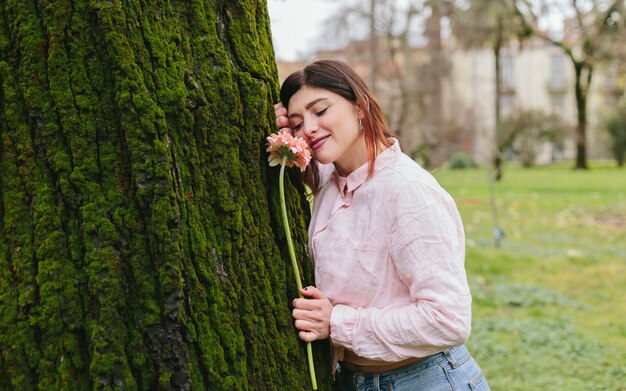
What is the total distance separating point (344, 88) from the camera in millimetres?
2174

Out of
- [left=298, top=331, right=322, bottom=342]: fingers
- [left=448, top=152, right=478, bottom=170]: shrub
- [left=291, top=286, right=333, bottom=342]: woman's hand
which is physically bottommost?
[left=448, top=152, right=478, bottom=170]: shrub

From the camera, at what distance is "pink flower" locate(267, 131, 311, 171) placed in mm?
1965

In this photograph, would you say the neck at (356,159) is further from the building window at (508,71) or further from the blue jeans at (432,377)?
the building window at (508,71)

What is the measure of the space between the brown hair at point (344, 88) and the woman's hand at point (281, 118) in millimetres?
32

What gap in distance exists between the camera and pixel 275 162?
200 cm

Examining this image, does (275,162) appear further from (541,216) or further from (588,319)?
(541,216)

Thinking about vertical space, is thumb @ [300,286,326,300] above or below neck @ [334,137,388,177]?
below

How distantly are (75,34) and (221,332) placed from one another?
87 cm

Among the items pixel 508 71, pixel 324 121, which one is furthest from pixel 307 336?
pixel 508 71

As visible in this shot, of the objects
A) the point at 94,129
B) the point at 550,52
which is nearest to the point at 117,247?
the point at 94,129

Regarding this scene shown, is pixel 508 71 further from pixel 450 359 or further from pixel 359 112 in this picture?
pixel 450 359

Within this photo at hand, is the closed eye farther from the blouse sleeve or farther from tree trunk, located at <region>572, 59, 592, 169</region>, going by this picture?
tree trunk, located at <region>572, 59, 592, 169</region>

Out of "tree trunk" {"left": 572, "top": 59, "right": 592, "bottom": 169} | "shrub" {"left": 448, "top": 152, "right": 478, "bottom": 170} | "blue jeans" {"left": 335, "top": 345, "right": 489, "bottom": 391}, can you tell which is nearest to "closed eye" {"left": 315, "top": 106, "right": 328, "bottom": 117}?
"blue jeans" {"left": 335, "top": 345, "right": 489, "bottom": 391}

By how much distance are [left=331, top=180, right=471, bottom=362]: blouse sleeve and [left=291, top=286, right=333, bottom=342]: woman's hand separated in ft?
0.09
